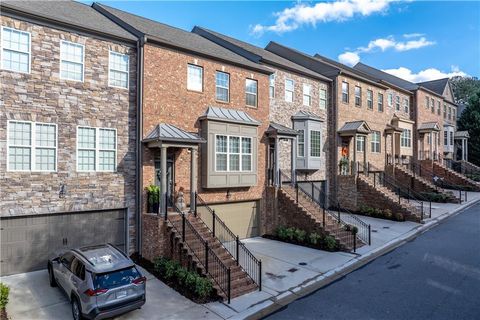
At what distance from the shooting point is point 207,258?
34.4 ft

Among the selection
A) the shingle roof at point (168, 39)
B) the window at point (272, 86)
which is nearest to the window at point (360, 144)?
the window at point (272, 86)

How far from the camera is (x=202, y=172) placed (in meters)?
14.8

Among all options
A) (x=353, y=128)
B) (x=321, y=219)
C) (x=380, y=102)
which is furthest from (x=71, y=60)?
(x=380, y=102)

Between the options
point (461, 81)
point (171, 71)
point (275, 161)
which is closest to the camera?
point (171, 71)

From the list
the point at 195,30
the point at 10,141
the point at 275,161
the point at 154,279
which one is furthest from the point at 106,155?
the point at 195,30

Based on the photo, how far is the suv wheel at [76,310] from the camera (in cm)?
809

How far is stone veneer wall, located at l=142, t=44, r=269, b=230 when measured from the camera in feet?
43.4

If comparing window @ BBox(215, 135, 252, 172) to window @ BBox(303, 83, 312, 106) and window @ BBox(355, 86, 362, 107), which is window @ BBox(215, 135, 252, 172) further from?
window @ BBox(355, 86, 362, 107)

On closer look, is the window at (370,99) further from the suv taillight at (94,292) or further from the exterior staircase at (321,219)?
the suv taillight at (94,292)

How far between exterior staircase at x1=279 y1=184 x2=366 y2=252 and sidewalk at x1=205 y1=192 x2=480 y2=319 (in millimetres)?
538

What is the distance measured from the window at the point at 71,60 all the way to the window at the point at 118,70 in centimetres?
107

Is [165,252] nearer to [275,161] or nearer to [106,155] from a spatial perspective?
[106,155]

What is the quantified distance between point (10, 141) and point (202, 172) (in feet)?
24.0

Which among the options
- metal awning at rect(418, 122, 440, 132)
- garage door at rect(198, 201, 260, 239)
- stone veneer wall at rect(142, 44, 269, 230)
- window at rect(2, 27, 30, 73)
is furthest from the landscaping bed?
metal awning at rect(418, 122, 440, 132)
